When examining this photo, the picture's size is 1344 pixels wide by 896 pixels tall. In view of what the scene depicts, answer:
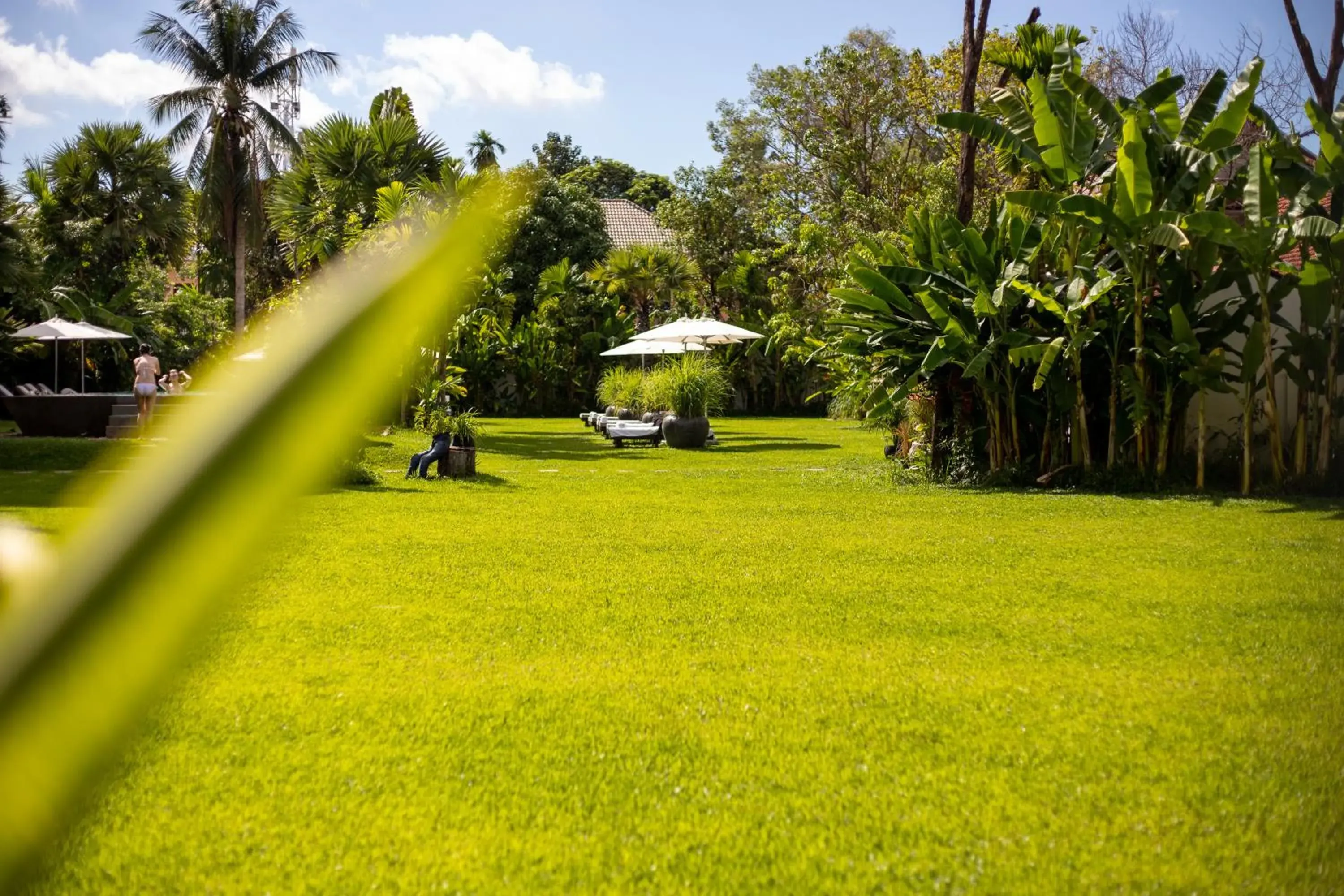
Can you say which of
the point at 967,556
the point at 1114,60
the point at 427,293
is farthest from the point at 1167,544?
the point at 1114,60

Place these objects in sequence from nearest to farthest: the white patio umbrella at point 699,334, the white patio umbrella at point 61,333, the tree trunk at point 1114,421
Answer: the tree trunk at point 1114,421 < the white patio umbrella at point 61,333 < the white patio umbrella at point 699,334

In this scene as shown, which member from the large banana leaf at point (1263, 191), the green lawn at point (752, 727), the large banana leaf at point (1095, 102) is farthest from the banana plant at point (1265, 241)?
the green lawn at point (752, 727)

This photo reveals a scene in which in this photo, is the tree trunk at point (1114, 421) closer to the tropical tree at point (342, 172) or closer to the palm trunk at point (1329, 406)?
the palm trunk at point (1329, 406)

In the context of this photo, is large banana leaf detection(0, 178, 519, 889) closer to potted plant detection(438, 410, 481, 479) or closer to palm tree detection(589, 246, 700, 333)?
potted plant detection(438, 410, 481, 479)

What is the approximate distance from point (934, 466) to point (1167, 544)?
5.64 metres

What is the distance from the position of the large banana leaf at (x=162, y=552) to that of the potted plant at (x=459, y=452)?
15.0m

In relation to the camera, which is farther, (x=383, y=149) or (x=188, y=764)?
(x=383, y=149)

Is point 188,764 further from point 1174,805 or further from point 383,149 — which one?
point 383,149

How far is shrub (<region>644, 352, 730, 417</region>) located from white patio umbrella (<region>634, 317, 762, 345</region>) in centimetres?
282

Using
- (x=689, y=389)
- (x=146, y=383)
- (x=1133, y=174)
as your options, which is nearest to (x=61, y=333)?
(x=146, y=383)

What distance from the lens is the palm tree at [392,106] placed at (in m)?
26.2

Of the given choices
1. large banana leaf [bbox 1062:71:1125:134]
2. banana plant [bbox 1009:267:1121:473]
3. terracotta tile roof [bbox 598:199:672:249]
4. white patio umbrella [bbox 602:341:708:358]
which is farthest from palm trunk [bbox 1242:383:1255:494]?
terracotta tile roof [bbox 598:199:672:249]

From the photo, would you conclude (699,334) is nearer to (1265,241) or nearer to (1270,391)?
(1270,391)

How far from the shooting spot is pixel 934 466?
14.4m
